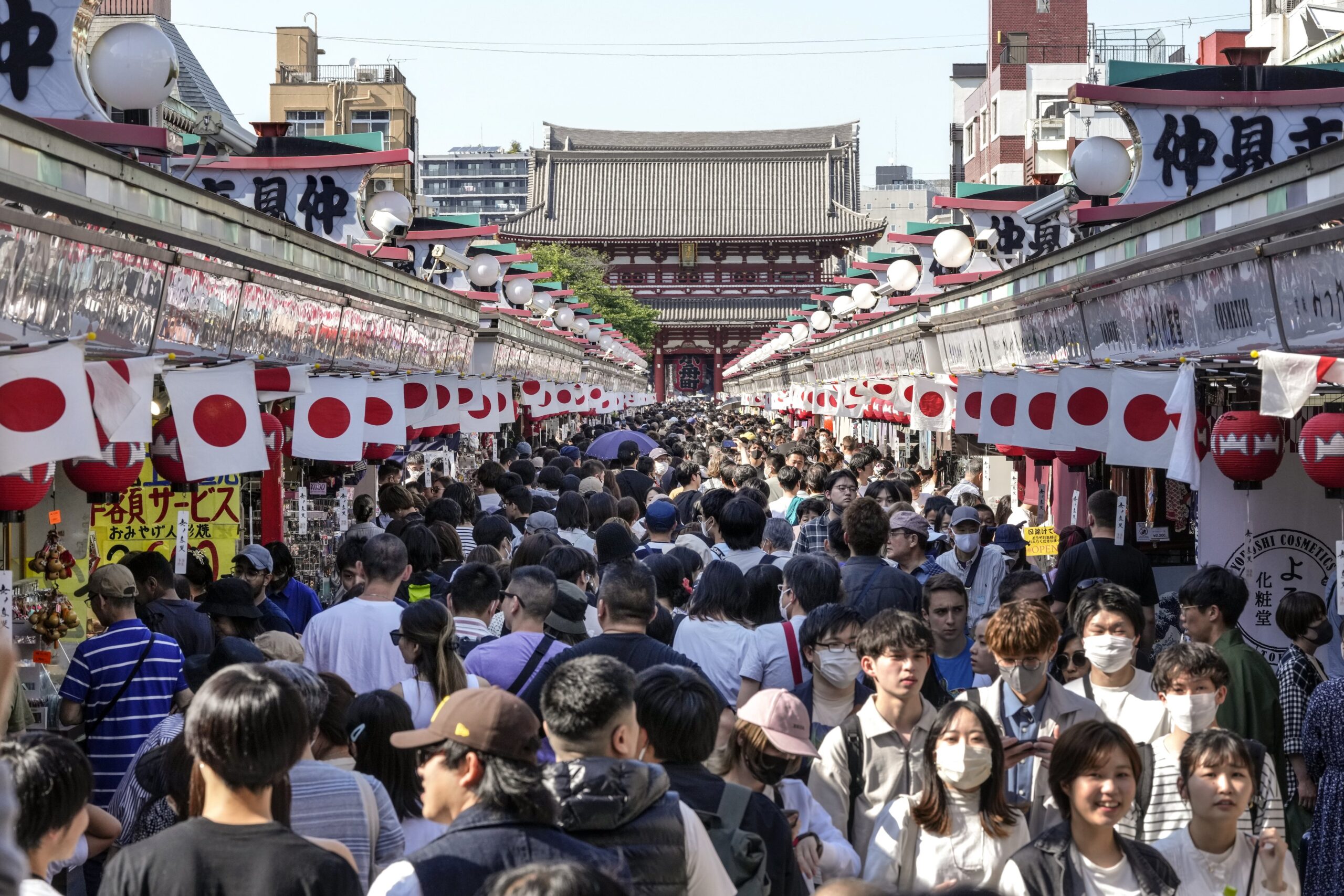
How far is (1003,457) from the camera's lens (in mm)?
16750

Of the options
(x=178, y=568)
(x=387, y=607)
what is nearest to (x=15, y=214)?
(x=387, y=607)

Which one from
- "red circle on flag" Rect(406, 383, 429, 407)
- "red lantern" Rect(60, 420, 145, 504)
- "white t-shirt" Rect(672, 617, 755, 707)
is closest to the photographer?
"white t-shirt" Rect(672, 617, 755, 707)

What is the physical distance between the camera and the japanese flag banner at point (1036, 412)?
10.1m

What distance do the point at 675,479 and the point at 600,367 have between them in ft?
78.0

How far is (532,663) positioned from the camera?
227 inches

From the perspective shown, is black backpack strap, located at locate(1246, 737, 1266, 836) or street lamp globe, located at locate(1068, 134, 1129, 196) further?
street lamp globe, located at locate(1068, 134, 1129, 196)

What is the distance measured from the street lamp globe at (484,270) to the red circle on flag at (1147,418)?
43.7ft

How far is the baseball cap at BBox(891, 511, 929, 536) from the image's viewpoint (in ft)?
28.6

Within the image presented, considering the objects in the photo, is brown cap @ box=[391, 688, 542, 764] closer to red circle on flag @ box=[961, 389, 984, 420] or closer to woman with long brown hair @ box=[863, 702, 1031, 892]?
woman with long brown hair @ box=[863, 702, 1031, 892]

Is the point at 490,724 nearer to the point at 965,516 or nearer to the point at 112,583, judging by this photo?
the point at 112,583

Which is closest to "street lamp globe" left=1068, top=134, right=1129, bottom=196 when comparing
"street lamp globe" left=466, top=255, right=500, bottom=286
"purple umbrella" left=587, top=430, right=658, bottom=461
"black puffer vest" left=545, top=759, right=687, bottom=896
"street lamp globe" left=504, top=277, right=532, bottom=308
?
"purple umbrella" left=587, top=430, right=658, bottom=461

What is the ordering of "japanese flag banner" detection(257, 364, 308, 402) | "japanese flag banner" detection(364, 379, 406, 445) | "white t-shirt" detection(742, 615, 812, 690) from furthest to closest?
"japanese flag banner" detection(364, 379, 406, 445)
"japanese flag banner" detection(257, 364, 308, 402)
"white t-shirt" detection(742, 615, 812, 690)

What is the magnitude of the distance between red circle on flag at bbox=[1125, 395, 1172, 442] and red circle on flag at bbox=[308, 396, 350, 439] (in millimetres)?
5314

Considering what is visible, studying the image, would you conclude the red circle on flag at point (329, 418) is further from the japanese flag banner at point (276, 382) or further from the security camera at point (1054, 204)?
the security camera at point (1054, 204)
